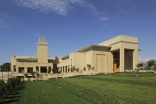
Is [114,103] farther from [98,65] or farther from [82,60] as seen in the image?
[82,60]

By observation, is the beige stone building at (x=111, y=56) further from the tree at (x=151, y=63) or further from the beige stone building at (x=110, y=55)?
the tree at (x=151, y=63)

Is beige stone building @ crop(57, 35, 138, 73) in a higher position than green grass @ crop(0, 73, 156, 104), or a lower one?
higher

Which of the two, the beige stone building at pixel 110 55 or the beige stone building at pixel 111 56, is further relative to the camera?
the beige stone building at pixel 110 55

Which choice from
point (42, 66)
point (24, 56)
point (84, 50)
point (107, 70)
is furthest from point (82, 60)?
point (24, 56)

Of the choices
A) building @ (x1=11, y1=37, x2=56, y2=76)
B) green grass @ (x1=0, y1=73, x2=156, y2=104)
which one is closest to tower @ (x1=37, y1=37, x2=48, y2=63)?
building @ (x1=11, y1=37, x2=56, y2=76)

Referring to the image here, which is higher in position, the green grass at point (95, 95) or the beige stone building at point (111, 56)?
the beige stone building at point (111, 56)

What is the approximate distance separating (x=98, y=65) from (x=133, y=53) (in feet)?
38.0

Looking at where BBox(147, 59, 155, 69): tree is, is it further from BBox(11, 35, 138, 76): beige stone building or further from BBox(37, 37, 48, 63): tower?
BBox(37, 37, 48, 63): tower

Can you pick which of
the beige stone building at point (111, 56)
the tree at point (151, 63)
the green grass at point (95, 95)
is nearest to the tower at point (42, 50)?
the beige stone building at point (111, 56)

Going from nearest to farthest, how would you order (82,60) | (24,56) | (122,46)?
(122,46), (82,60), (24,56)

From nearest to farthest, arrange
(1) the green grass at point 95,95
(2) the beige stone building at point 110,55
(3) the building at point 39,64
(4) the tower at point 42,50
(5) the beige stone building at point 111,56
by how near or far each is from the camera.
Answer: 1. (1) the green grass at point 95,95
2. (5) the beige stone building at point 111,56
3. (2) the beige stone building at point 110,55
4. (3) the building at point 39,64
5. (4) the tower at point 42,50

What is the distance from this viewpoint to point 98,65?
54.1 m

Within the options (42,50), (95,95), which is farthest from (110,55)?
(95,95)

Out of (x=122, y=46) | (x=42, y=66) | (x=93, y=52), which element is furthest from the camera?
(x=42, y=66)
